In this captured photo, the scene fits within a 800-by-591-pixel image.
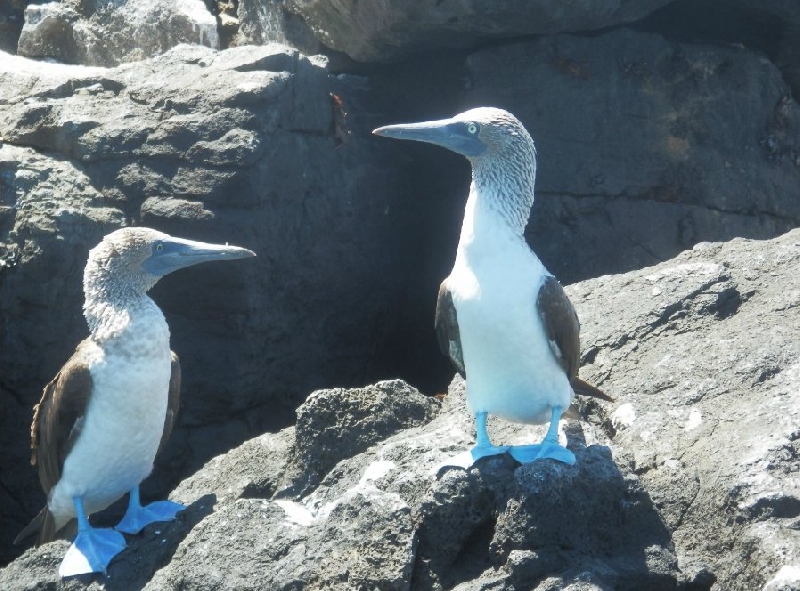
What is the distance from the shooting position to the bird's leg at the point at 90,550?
493 cm

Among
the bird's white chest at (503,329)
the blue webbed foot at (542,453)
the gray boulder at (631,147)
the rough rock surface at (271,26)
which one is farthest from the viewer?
the rough rock surface at (271,26)

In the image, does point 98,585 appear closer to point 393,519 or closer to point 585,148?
point 393,519

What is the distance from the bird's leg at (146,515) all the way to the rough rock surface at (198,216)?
1.94 meters

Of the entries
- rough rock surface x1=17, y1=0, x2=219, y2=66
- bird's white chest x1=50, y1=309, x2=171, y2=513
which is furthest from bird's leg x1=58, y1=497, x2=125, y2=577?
rough rock surface x1=17, y1=0, x2=219, y2=66

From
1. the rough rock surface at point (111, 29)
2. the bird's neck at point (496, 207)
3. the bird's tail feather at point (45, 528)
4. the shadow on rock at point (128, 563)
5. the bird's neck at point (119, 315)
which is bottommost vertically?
the bird's tail feather at point (45, 528)

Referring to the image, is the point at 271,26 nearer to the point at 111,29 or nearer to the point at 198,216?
the point at 111,29

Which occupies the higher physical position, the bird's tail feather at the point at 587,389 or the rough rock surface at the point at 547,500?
the bird's tail feather at the point at 587,389

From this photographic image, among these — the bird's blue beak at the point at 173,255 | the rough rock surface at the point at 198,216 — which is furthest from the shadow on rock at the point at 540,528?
the rough rock surface at the point at 198,216

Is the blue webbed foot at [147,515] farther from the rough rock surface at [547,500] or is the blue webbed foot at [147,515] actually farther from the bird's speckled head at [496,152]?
the bird's speckled head at [496,152]

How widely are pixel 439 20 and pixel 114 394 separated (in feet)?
10.4

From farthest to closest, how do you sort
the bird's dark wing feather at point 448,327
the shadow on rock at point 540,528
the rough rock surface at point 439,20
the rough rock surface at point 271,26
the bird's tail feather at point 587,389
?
the rough rock surface at point 271,26
the rough rock surface at point 439,20
the bird's tail feather at point 587,389
the bird's dark wing feather at point 448,327
the shadow on rock at point 540,528

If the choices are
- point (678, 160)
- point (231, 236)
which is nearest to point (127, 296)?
point (231, 236)

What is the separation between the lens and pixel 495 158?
492 cm

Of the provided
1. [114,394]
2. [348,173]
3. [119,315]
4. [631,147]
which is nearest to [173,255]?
[119,315]
